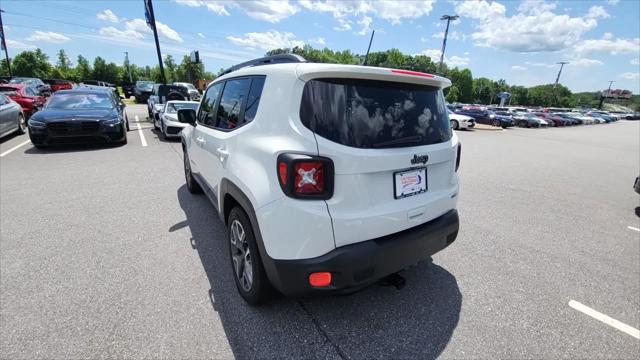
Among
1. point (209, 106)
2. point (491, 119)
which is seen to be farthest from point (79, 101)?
point (491, 119)

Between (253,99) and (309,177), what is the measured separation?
3.11ft

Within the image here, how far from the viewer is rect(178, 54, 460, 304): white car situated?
1.79 metres

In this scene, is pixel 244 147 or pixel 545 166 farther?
pixel 545 166

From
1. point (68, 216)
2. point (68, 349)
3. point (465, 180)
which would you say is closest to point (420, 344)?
point (68, 349)

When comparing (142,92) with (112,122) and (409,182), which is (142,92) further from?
(409,182)

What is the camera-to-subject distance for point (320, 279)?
1.85 meters

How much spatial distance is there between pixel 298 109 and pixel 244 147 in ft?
1.98

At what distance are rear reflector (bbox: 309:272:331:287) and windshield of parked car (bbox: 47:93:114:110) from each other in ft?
30.4

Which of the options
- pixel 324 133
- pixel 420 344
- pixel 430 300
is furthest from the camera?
pixel 430 300

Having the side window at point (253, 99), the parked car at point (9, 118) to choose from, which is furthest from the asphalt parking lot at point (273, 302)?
the parked car at point (9, 118)

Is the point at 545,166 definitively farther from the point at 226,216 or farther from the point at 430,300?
the point at 226,216

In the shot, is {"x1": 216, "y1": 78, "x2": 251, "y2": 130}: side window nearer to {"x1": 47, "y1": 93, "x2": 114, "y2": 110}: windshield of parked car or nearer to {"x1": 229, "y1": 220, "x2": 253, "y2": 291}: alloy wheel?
{"x1": 229, "y1": 220, "x2": 253, "y2": 291}: alloy wheel

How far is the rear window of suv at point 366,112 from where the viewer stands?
1.83m

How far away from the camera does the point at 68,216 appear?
3965mm
